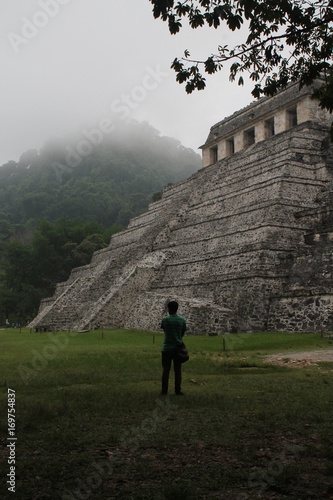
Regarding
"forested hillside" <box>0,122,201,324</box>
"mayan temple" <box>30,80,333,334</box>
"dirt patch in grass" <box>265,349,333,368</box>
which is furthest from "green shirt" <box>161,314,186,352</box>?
"forested hillside" <box>0,122,201,324</box>

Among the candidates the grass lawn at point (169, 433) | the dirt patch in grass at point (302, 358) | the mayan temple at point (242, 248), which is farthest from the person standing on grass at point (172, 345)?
the mayan temple at point (242, 248)

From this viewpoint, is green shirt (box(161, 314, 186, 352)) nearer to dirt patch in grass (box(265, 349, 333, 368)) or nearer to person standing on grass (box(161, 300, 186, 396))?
person standing on grass (box(161, 300, 186, 396))

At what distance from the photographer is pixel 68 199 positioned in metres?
70.9

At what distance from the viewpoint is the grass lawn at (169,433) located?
363 cm

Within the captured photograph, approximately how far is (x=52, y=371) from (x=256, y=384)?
12.4 ft

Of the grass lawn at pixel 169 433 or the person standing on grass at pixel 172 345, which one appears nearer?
the grass lawn at pixel 169 433

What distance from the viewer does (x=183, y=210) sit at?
89.9ft

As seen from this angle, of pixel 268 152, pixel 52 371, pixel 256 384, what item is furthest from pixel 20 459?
pixel 268 152

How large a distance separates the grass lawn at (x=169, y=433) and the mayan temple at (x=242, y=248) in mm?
6755

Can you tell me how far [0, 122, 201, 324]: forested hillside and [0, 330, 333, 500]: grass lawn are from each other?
18.5 m

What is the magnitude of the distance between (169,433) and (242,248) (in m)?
13.6

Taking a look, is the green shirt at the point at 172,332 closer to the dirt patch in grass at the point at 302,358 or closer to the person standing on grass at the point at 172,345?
the person standing on grass at the point at 172,345

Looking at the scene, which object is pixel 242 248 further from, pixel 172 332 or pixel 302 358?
pixel 172 332

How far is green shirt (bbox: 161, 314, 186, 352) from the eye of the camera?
6945 millimetres
